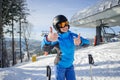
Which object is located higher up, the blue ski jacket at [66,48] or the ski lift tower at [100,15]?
the ski lift tower at [100,15]

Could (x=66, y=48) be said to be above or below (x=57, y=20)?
below

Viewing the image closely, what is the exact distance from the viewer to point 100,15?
1938 cm

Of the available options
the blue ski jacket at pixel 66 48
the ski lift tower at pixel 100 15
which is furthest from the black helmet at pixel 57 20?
the ski lift tower at pixel 100 15

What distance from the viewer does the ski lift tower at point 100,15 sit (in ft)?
56.4

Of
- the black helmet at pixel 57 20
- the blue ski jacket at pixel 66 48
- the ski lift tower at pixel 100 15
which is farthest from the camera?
the ski lift tower at pixel 100 15

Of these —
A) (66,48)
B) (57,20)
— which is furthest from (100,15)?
(57,20)

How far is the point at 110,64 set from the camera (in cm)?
1016

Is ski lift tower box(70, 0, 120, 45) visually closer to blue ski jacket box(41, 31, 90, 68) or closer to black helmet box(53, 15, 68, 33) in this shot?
blue ski jacket box(41, 31, 90, 68)

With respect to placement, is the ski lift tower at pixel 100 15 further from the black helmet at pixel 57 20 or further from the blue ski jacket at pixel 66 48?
the black helmet at pixel 57 20

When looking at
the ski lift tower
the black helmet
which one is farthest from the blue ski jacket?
the ski lift tower

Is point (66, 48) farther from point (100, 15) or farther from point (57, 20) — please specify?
point (100, 15)

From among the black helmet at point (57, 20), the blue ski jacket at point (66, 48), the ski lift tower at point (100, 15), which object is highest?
the ski lift tower at point (100, 15)

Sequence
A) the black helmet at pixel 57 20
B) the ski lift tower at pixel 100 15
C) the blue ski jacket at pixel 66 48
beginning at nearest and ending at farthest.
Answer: the black helmet at pixel 57 20, the blue ski jacket at pixel 66 48, the ski lift tower at pixel 100 15

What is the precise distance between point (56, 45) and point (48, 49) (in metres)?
0.28
